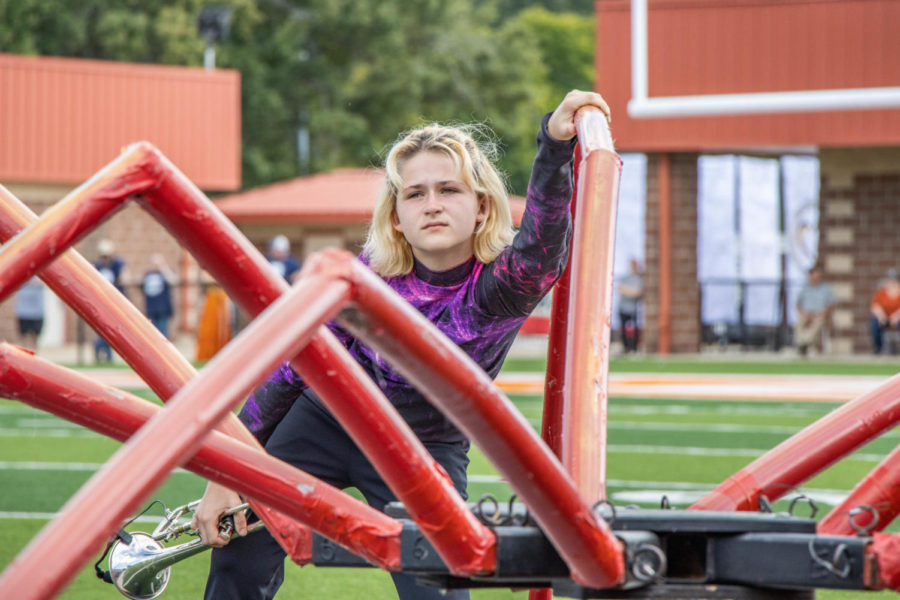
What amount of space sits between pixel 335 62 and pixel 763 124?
71.0 ft

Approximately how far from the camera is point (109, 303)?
97.7 inches

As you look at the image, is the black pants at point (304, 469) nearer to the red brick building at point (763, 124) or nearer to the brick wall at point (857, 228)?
the red brick building at point (763, 124)

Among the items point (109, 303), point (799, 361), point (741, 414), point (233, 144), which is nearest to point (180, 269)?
point (233, 144)

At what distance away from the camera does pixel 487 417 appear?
1755 mm

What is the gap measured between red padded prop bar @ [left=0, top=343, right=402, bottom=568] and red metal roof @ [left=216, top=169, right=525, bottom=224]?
79.7ft

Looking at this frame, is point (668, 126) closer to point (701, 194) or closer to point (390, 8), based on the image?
point (701, 194)

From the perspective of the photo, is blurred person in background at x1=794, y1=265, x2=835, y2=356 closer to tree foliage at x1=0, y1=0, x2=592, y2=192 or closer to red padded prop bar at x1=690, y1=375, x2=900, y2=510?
tree foliage at x1=0, y1=0, x2=592, y2=192

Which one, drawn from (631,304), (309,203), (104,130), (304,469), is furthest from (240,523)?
(309,203)

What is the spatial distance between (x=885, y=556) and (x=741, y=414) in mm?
10571

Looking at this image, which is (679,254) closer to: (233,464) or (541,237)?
(541,237)

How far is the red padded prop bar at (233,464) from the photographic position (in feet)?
6.77

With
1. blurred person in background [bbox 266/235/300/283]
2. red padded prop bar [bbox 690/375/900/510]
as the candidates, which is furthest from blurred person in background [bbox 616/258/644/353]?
red padded prop bar [bbox 690/375/900/510]

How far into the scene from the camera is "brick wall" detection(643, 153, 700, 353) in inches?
906

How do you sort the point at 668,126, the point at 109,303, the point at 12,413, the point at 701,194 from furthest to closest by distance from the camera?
the point at 701,194 → the point at 668,126 → the point at 12,413 → the point at 109,303
